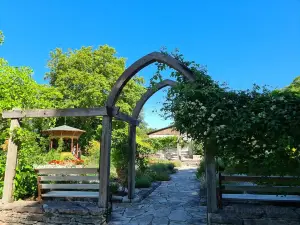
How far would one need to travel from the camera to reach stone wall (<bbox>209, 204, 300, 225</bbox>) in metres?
3.67

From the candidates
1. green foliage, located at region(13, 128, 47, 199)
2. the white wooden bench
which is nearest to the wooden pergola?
green foliage, located at region(13, 128, 47, 199)

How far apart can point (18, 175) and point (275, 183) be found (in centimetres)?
503

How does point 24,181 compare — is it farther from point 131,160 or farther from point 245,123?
point 245,123

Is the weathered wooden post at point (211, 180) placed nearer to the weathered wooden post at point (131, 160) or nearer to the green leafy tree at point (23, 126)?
the weathered wooden post at point (131, 160)

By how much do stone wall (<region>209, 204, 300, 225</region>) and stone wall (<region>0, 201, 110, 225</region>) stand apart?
2058 millimetres

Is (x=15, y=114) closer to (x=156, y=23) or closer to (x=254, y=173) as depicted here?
(x=254, y=173)

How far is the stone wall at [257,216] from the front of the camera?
367cm

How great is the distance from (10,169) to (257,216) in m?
4.83

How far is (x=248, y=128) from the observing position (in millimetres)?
3252

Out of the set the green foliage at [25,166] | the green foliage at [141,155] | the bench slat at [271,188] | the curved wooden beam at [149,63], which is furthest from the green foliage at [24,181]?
the bench slat at [271,188]

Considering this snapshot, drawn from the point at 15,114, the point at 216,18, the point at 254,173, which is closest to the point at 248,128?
the point at 254,173

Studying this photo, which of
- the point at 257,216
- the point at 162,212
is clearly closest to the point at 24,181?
the point at 162,212

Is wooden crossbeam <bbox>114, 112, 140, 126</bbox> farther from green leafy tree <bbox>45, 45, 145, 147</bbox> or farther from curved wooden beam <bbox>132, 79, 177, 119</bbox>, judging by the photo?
green leafy tree <bbox>45, 45, 145, 147</bbox>

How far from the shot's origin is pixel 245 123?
129 inches
